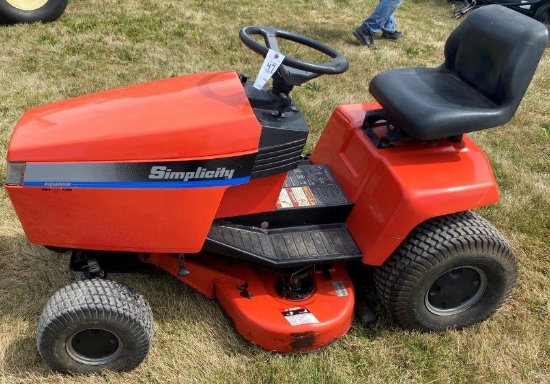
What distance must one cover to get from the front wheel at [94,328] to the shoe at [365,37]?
4432 mm

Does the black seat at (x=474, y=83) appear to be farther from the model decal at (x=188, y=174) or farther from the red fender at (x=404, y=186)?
the model decal at (x=188, y=174)

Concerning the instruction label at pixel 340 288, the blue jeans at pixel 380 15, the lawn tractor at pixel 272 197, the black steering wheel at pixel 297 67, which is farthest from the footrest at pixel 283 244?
the blue jeans at pixel 380 15

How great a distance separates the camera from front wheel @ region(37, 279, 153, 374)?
196cm

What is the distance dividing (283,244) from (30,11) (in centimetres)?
441

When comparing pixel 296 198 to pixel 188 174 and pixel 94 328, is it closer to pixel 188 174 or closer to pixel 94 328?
pixel 188 174

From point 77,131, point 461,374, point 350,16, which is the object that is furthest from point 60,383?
point 350,16

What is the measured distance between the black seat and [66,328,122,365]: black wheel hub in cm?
136

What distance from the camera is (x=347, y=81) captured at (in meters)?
4.92

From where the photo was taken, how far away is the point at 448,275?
2340 millimetres

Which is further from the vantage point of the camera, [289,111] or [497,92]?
[497,92]

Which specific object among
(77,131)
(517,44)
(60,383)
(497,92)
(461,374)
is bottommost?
(60,383)

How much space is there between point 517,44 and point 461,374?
1.31m

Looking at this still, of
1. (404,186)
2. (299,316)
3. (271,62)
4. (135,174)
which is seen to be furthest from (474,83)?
(135,174)

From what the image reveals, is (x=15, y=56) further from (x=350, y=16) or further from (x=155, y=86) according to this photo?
(x=350, y=16)
